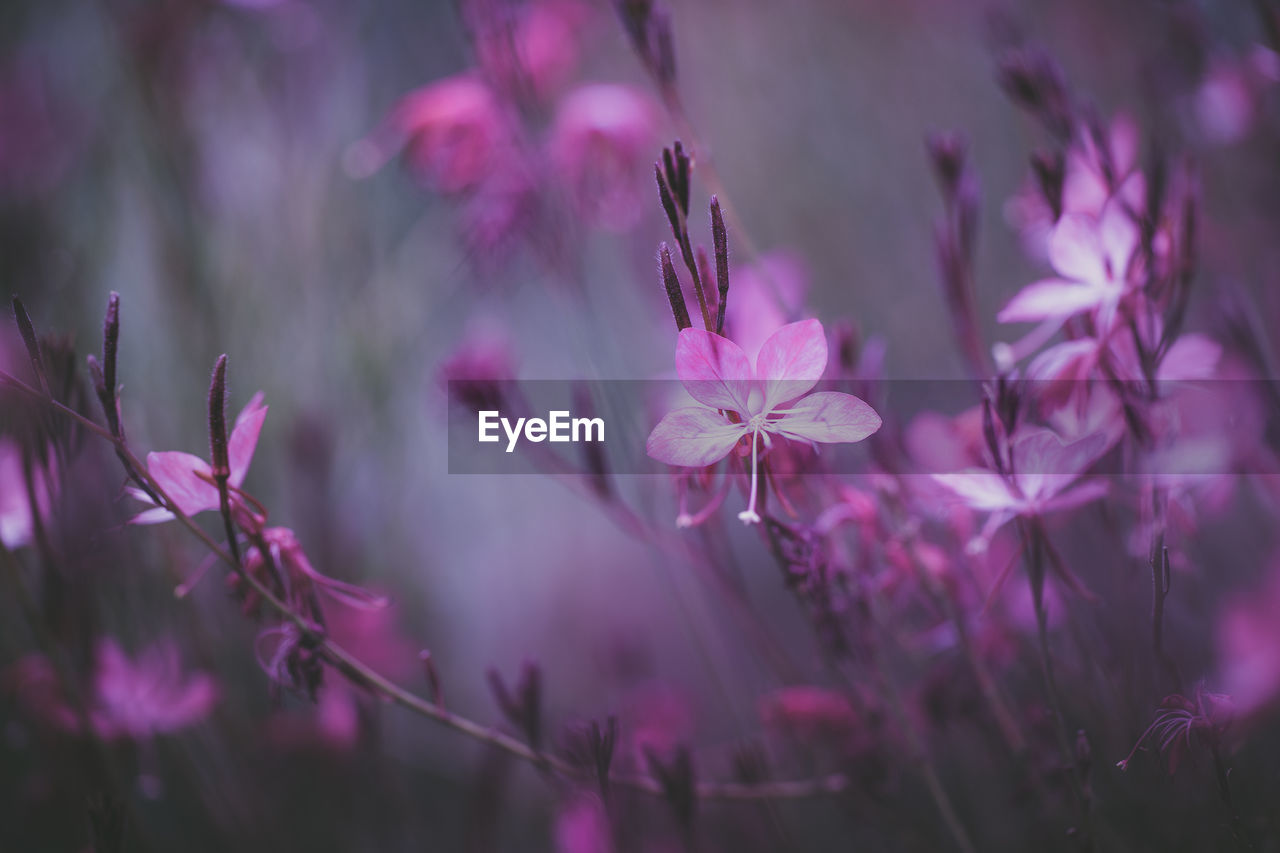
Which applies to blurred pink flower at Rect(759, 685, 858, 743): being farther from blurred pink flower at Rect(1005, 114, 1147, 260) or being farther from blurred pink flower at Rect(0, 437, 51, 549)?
blurred pink flower at Rect(0, 437, 51, 549)

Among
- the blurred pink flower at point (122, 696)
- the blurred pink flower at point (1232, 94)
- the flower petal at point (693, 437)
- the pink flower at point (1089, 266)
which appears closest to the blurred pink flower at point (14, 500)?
the blurred pink flower at point (122, 696)

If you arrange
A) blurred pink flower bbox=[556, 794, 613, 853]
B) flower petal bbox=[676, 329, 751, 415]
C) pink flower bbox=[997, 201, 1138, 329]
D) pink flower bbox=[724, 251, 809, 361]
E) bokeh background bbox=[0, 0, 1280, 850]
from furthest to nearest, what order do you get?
bokeh background bbox=[0, 0, 1280, 850] → blurred pink flower bbox=[556, 794, 613, 853] → pink flower bbox=[724, 251, 809, 361] → pink flower bbox=[997, 201, 1138, 329] → flower petal bbox=[676, 329, 751, 415]

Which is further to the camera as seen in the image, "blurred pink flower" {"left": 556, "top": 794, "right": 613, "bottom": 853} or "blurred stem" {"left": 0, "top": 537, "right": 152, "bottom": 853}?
"blurred pink flower" {"left": 556, "top": 794, "right": 613, "bottom": 853}

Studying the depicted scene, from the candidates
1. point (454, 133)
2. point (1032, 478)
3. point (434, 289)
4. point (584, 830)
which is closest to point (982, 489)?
point (1032, 478)

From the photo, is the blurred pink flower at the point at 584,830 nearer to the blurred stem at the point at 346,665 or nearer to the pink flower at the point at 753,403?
the blurred stem at the point at 346,665

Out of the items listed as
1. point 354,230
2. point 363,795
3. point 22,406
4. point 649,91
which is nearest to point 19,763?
point 363,795

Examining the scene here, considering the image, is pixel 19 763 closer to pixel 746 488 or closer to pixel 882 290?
pixel 746 488

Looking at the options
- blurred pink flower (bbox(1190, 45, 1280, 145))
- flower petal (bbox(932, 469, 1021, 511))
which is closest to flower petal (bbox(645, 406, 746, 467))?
flower petal (bbox(932, 469, 1021, 511))

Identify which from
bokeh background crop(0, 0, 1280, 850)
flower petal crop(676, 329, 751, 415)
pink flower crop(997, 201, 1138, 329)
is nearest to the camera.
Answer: flower petal crop(676, 329, 751, 415)
